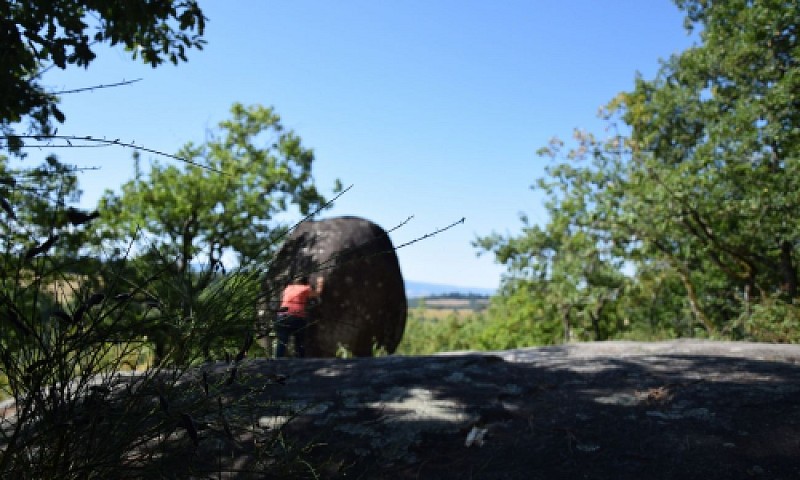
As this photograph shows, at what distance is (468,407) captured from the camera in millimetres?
3812

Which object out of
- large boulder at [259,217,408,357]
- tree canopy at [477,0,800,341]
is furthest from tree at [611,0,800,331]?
large boulder at [259,217,408,357]

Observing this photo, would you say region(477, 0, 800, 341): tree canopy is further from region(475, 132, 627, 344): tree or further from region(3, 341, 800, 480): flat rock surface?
region(3, 341, 800, 480): flat rock surface

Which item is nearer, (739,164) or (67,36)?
(67,36)

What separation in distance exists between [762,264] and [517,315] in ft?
33.6

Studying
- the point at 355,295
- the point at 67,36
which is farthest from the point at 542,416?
the point at 355,295

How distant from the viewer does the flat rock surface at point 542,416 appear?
307 centimetres

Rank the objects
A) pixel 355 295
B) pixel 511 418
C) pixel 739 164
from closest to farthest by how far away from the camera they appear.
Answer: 1. pixel 511 418
2. pixel 739 164
3. pixel 355 295

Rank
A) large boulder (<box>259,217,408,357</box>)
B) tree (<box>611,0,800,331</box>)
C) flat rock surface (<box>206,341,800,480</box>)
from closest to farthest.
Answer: flat rock surface (<box>206,341,800,480</box>)
tree (<box>611,0,800,331</box>)
large boulder (<box>259,217,408,357</box>)

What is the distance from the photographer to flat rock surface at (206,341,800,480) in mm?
3066

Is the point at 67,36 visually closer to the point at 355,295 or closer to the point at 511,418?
the point at 511,418

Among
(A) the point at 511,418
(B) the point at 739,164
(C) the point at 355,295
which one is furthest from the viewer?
(C) the point at 355,295

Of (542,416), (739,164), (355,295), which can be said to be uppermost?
(739,164)

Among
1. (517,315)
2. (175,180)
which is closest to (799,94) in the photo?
(517,315)

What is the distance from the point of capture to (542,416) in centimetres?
368
